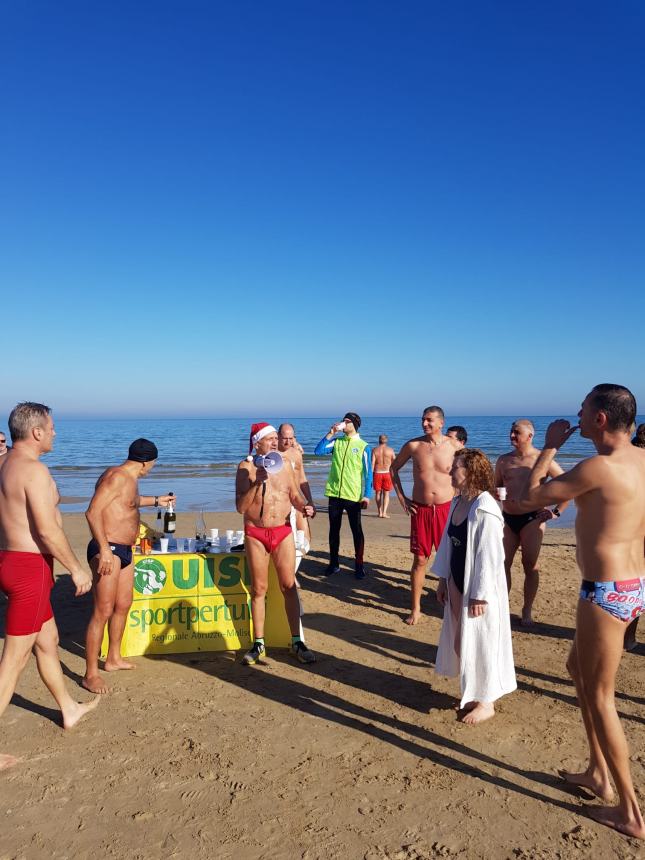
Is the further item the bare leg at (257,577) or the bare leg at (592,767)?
the bare leg at (257,577)

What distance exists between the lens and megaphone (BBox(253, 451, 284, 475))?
5020mm

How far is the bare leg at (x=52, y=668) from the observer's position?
366cm

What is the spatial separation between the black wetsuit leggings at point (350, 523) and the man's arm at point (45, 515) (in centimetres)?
468

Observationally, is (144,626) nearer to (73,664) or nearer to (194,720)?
(73,664)

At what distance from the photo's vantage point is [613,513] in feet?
9.00

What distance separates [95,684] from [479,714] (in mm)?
2802

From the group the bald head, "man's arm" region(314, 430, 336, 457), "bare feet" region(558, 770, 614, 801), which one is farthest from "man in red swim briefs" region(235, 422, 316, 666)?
"man's arm" region(314, 430, 336, 457)

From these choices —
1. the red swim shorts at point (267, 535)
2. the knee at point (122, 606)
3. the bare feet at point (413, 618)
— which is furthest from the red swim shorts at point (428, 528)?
the knee at point (122, 606)

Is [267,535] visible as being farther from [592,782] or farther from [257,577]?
[592,782]

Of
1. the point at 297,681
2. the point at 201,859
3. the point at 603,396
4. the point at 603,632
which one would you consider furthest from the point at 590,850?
the point at 297,681

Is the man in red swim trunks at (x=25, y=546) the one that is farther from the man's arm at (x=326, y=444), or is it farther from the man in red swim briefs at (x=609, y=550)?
the man's arm at (x=326, y=444)

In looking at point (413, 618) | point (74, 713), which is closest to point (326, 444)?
point (413, 618)

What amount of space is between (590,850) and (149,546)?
13.5 ft

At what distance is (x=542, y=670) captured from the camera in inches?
195
